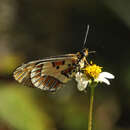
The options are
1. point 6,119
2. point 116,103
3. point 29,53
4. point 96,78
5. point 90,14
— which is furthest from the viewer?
point 29,53

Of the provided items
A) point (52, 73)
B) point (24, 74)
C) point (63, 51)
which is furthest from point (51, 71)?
point (63, 51)

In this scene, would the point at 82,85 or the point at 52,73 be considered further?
the point at 52,73

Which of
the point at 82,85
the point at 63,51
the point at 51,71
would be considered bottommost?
the point at 82,85

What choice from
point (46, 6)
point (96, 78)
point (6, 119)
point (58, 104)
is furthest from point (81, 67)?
point (46, 6)

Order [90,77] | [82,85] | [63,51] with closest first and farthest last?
[82,85] → [90,77] → [63,51]

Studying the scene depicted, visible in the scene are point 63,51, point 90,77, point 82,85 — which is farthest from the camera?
point 63,51

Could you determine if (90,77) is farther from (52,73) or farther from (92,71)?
(52,73)

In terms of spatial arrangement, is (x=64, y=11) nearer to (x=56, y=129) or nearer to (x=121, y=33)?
(x=121, y=33)
